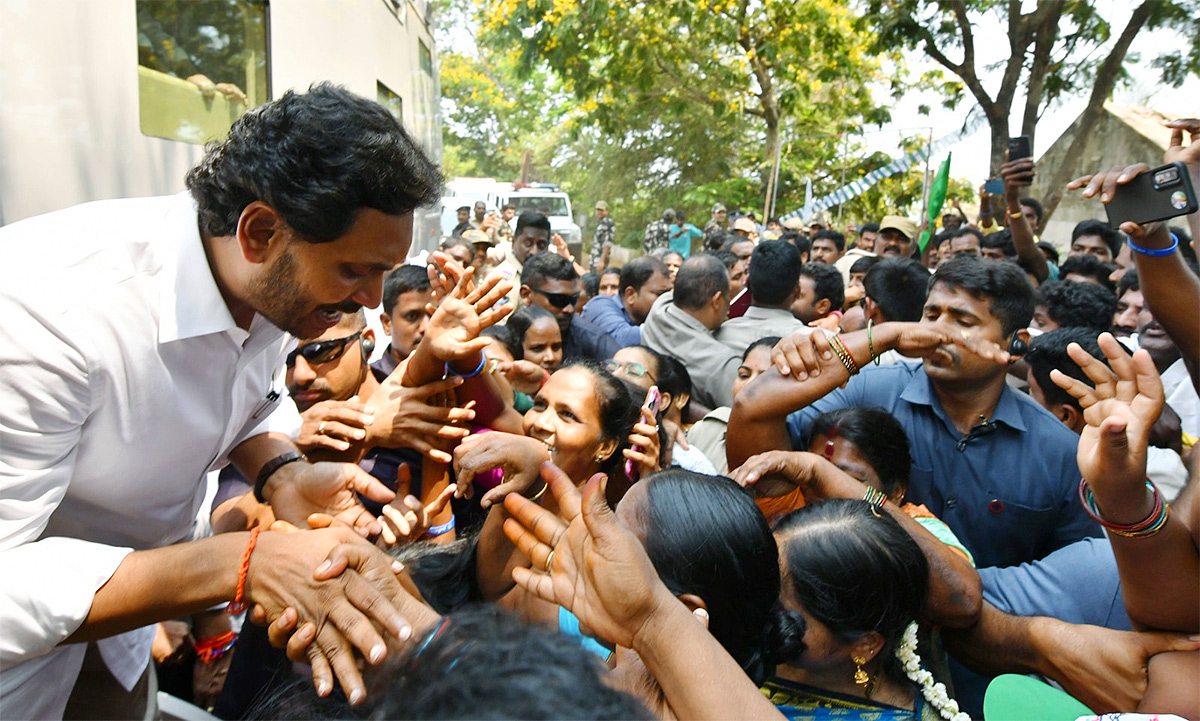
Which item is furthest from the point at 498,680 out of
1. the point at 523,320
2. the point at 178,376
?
the point at 523,320

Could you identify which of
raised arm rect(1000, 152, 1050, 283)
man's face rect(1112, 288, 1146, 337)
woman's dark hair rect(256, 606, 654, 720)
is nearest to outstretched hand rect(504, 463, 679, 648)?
woman's dark hair rect(256, 606, 654, 720)

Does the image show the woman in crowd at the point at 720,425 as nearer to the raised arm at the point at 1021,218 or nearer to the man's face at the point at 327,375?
the man's face at the point at 327,375

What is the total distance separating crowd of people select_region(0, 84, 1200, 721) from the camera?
1.38 metres

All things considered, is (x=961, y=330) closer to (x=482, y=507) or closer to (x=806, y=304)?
(x=482, y=507)

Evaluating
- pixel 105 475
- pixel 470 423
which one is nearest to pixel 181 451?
pixel 105 475

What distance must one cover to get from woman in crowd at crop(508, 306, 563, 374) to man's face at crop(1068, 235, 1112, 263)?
450 centimetres

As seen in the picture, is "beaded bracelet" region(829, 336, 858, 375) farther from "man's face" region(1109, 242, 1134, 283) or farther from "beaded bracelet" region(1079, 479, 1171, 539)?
"man's face" region(1109, 242, 1134, 283)

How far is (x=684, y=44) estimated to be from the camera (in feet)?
46.5

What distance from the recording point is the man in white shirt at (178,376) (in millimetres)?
1420

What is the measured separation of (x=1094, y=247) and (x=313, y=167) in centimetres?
646

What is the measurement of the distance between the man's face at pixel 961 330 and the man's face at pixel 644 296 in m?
3.10

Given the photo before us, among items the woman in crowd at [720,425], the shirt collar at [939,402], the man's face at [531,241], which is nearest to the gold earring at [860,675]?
the shirt collar at [939,402]

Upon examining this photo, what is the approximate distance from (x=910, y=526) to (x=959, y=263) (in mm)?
1274

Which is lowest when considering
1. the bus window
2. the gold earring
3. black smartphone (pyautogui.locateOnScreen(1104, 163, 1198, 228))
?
the gold earring
